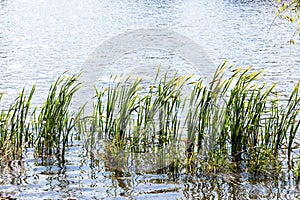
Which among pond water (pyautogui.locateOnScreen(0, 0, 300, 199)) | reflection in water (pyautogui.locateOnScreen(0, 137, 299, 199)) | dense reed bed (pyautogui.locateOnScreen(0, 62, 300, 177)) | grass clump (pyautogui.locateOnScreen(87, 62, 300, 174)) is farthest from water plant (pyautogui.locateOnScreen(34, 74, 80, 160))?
grass clump (pyautogui.locateOnScreen(87, 62, 300, 174))

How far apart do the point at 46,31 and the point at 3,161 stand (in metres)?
25.7

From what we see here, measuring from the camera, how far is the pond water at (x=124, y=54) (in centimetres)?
827

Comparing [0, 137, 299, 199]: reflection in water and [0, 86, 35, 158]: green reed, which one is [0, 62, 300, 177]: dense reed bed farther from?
[0, 137, 299, 199]: reflection in water

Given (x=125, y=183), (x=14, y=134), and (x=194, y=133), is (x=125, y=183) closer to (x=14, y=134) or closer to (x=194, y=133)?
(x=194, y=133)

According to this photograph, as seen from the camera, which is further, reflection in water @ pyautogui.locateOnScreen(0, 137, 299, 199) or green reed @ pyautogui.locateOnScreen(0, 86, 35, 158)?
green reed @ pyautogui.locateOnScreen(0, 86, 35, 158)

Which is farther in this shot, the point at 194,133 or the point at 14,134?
the point at 14,134

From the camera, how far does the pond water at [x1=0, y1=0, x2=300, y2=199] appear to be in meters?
8.27

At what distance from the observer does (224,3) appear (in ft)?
169

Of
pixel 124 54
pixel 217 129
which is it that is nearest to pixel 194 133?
pixel 217 129

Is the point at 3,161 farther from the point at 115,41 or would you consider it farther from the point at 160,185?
the point at 115,41

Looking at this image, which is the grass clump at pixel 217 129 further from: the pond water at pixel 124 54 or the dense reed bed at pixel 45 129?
the dense reed bed at pixel 45 129

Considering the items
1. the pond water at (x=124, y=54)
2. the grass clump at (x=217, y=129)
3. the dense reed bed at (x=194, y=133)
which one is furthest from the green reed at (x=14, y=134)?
the grass clump at (x=217, y=129)

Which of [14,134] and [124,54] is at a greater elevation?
[124,54]

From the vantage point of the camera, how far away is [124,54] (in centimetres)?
2433
